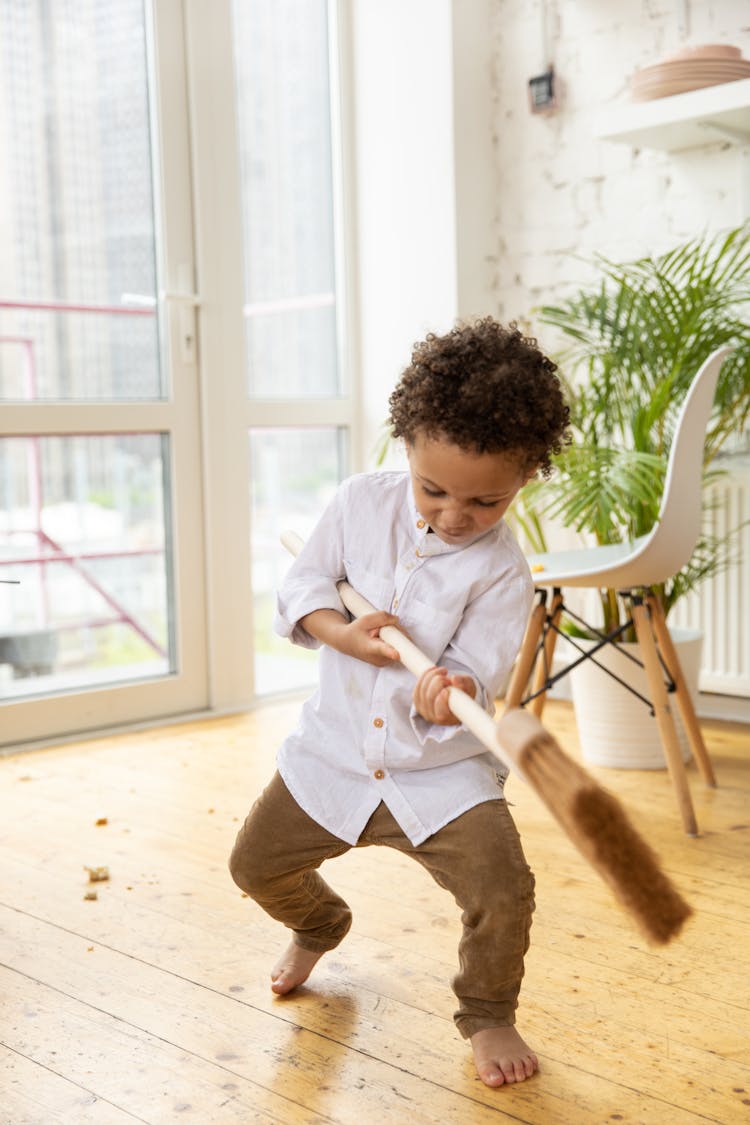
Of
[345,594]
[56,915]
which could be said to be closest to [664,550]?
[345,594]

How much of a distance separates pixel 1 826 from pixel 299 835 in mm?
1174

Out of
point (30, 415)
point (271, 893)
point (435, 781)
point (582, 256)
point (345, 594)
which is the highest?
point (582, 256)

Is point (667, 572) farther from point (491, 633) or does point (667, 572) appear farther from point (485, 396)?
point (485, 396)

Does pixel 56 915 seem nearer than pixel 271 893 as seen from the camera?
Result: No

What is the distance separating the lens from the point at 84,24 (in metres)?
3.29

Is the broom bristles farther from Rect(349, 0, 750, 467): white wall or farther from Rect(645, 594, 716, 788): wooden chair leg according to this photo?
Rect(349, 0, 750, 467): white wall

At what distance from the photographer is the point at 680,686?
2.71m

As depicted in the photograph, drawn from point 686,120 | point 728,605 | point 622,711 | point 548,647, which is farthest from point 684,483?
point 686,120

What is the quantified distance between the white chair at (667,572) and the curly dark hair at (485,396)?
1096 mm

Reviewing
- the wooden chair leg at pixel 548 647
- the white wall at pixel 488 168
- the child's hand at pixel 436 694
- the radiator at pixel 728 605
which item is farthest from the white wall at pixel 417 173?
the child's hand at pixel 436 694

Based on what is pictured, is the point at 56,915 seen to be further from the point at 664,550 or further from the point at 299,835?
the point at 664,550

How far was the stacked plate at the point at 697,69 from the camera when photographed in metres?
2.99

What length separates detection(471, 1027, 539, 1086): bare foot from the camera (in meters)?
1.47

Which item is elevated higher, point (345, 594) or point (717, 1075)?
point (345, 594)
